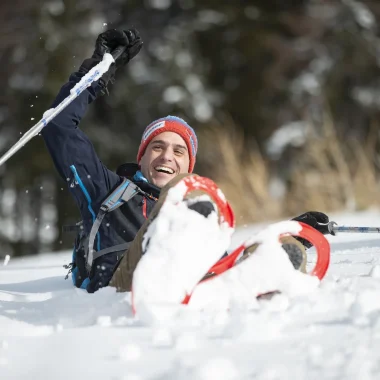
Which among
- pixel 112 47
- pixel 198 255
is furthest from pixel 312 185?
pixel 198 255

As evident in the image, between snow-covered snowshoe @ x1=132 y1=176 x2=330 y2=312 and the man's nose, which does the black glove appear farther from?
snow-covered snowshoe @ x1=132 y1=176 x2=330 y2=312

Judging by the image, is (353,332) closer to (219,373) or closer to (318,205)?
(219,373)

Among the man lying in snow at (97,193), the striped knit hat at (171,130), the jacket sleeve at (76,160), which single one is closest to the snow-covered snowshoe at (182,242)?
the man lying in snow at (97,193)

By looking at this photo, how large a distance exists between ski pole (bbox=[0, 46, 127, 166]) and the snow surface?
2.61 ft

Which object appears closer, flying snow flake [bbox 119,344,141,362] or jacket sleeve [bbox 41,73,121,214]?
flying snow flake [bbox 119,344,141,362]

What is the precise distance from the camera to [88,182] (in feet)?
9.49

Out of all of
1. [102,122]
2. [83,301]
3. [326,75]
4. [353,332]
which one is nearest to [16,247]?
[102,122]

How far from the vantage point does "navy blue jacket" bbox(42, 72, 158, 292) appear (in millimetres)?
2854

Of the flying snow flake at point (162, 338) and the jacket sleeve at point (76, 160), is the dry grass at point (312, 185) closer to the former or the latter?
the jacket sleeve at point (76, 160)

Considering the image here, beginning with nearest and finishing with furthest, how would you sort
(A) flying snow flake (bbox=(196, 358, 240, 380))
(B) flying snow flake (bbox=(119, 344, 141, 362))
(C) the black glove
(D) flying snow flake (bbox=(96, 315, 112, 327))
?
(A) flying snow flake (bbox=(196, 358, 240, 380))
(B) flying snow flake (bbox=(119, 344, 141, 362))
(D) flying snow flake (bbox=(96, 315, 112, 327))
(C) the black glove

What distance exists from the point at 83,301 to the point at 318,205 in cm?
522

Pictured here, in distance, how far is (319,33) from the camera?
1274cm

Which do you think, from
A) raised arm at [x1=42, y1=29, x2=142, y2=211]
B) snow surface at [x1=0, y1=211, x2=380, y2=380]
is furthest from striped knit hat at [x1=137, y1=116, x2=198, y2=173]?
snow surface at [x1=0, y1=211, x2=380, y2=380]

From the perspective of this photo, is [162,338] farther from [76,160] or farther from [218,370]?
[76,160]
